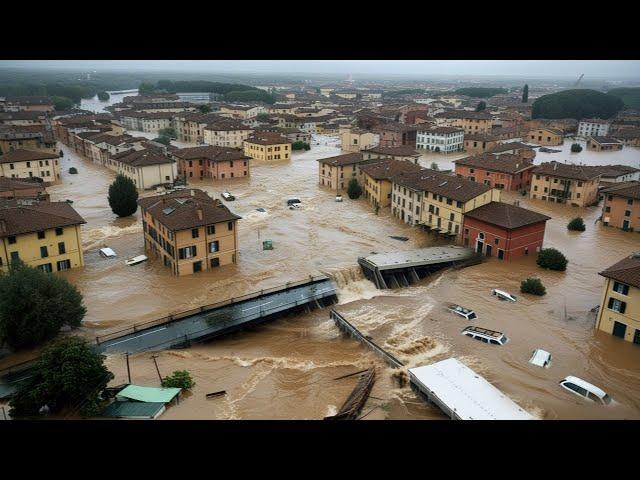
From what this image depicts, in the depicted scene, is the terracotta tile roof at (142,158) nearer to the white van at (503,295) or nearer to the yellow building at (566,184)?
the white van at (503,295)

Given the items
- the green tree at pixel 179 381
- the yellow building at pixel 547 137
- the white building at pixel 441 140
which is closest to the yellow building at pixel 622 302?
the green tree at pixel 179 381

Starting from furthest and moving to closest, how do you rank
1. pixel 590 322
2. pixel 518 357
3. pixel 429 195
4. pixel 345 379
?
pixel 429 195, pixel 590 322, pixel 518 357, pixel 345 379

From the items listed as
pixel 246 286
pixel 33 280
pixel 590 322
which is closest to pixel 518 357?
pixel 590 322

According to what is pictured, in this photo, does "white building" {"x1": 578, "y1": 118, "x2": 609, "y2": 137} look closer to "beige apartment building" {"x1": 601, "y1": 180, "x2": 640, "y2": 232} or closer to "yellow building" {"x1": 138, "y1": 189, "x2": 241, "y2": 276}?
"beige apartment building" {"x1": 601, "y1": 180, "x2": 640, "y2": 232}

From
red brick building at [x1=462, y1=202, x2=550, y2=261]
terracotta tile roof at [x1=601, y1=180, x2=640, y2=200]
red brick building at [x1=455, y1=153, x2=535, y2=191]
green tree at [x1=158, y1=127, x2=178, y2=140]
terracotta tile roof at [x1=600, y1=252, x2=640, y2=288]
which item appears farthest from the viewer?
green tree at [x1=158, y1=127, x2=178, y2=140]

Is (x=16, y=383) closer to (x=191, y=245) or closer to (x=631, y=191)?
(x=191, y=245)

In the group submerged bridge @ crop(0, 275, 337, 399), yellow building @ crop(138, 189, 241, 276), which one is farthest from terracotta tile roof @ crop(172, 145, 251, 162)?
A: submerged bridge @ crop(0, 275, 337, 399)
